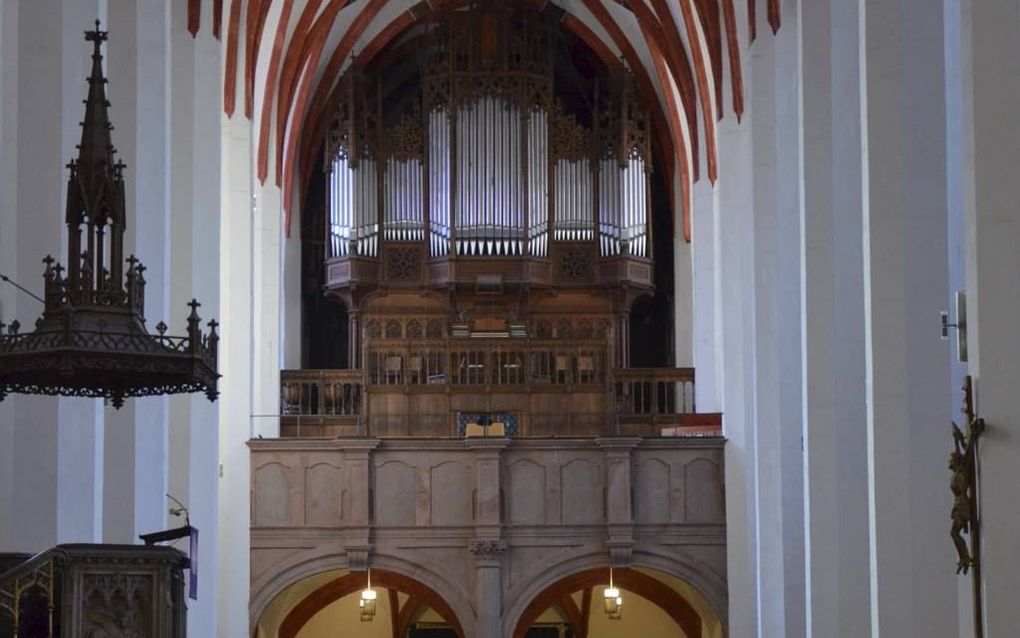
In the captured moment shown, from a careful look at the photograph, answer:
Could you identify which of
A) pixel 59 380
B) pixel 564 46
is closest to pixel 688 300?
pixel 564 46

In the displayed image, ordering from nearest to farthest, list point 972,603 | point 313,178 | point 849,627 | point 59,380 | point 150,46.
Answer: point 972,603 → point 59,380 → point 849,627 → point 150,46 → point 313,178

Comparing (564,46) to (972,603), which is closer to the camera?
(972,603)

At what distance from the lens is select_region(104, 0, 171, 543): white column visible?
1977 centimetres

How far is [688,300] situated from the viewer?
34.2 meters

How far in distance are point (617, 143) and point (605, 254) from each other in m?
1.95

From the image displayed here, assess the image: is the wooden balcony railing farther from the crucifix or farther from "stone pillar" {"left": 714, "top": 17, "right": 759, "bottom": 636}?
the crucifix

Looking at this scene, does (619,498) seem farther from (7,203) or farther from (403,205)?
(7,203)

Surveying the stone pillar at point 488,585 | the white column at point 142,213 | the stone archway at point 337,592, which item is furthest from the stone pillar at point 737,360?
the white column at point 142,213

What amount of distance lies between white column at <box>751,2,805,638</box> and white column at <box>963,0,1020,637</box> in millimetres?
11290

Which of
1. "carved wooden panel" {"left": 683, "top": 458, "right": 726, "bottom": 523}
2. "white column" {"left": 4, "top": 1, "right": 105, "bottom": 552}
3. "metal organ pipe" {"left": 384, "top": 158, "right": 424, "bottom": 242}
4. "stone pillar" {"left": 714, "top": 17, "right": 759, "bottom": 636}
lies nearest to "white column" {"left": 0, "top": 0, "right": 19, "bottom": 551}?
"white column" {"left": 4, "top": 1, "right": 105, "bottom": 552}

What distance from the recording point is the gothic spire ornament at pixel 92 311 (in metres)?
14.2

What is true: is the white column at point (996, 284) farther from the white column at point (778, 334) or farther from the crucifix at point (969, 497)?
the white column at point (778, 334)

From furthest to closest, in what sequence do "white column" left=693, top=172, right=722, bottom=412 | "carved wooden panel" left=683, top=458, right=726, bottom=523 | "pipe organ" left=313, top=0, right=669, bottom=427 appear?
1. "pipe organ" left=313, top=0, right=669, bottom=427
2. "white column" left=693, top=172, right=722, bottom=412
3. "carved wooden panel" left=683, top=458, right=726, bottom=523

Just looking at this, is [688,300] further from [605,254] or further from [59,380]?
[59,380]
